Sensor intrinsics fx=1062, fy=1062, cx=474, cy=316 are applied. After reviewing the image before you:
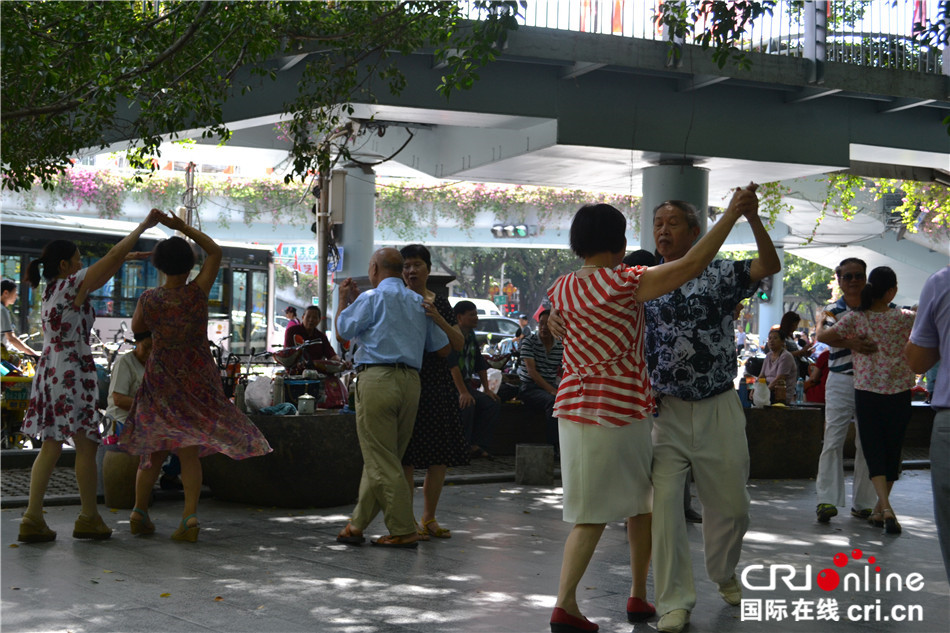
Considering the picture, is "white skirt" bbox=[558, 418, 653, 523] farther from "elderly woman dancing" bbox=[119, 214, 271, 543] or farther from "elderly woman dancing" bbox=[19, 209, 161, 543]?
"elderly woman dancing" bbox=[19, 209, 161, 543]

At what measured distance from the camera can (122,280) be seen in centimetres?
2181

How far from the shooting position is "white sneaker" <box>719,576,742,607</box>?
5.05 m

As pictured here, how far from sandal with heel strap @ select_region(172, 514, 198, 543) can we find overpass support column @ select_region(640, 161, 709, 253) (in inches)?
400

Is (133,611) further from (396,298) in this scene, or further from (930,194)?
(930,194)

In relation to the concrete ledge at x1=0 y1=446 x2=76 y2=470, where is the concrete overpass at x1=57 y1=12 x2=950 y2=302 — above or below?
above

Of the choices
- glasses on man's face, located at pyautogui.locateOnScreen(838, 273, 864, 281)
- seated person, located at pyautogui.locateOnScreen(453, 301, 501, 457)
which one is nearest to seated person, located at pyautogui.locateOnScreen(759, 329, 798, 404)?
seated person, located at pyautogui.locateOnScreen(453, 301, 501, 457)

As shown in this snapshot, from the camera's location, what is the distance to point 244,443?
6.79 meters

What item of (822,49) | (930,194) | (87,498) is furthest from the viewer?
(930,194)

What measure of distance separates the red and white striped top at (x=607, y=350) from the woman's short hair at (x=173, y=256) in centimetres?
309

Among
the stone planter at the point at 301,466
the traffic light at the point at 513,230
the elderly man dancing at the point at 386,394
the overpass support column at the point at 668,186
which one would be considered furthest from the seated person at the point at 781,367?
the traffic light at the point at 513,230

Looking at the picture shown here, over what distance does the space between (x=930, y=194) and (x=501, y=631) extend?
858 inches

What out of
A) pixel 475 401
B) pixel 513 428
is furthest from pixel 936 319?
pixel 513 428

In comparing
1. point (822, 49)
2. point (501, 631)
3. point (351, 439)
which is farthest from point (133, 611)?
point (822, 49)

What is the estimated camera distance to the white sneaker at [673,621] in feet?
15.1
